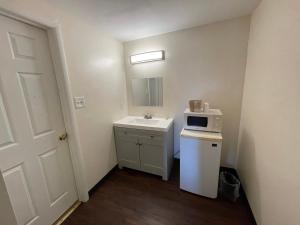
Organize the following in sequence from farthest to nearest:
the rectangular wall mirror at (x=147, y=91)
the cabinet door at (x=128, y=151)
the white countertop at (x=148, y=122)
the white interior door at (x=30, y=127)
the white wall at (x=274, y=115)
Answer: the rectangular wall mirror at (x=147, y=91) → the cabinet door at (x=128, y=151) → the white countertop at (x=148, y=122) → the white interior door at (x=30, y=127) → the white wall at (x=274, y=115)

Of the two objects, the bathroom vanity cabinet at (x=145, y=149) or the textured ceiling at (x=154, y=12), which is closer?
the textured ceiling at (x=154, y=12)

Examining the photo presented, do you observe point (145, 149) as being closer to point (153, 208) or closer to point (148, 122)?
point (148, 122)

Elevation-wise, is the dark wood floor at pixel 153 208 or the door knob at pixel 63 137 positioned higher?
the door knob at pixel 63 137

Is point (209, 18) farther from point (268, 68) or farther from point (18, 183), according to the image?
point (18, 183)

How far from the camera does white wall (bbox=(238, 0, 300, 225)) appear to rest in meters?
0.89

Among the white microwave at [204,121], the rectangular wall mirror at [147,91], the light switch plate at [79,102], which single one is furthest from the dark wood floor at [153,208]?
the rectangular wall mirror at [147,91]

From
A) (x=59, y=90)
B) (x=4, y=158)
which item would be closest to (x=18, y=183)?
(x=4, y=158)

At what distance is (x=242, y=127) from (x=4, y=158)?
265 centimetres

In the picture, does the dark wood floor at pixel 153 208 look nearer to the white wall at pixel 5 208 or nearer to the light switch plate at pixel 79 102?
the white wall at pixel 5 208

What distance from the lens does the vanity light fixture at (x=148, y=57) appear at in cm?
223

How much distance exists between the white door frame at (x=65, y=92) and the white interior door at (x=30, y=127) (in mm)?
54

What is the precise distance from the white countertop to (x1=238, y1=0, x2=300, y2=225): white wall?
1.09m

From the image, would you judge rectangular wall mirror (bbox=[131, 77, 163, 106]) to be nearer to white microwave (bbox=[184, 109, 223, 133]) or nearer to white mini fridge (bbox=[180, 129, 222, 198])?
white microwave (bbox=[184, 109, 223, 133])

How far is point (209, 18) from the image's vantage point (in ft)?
5.79
